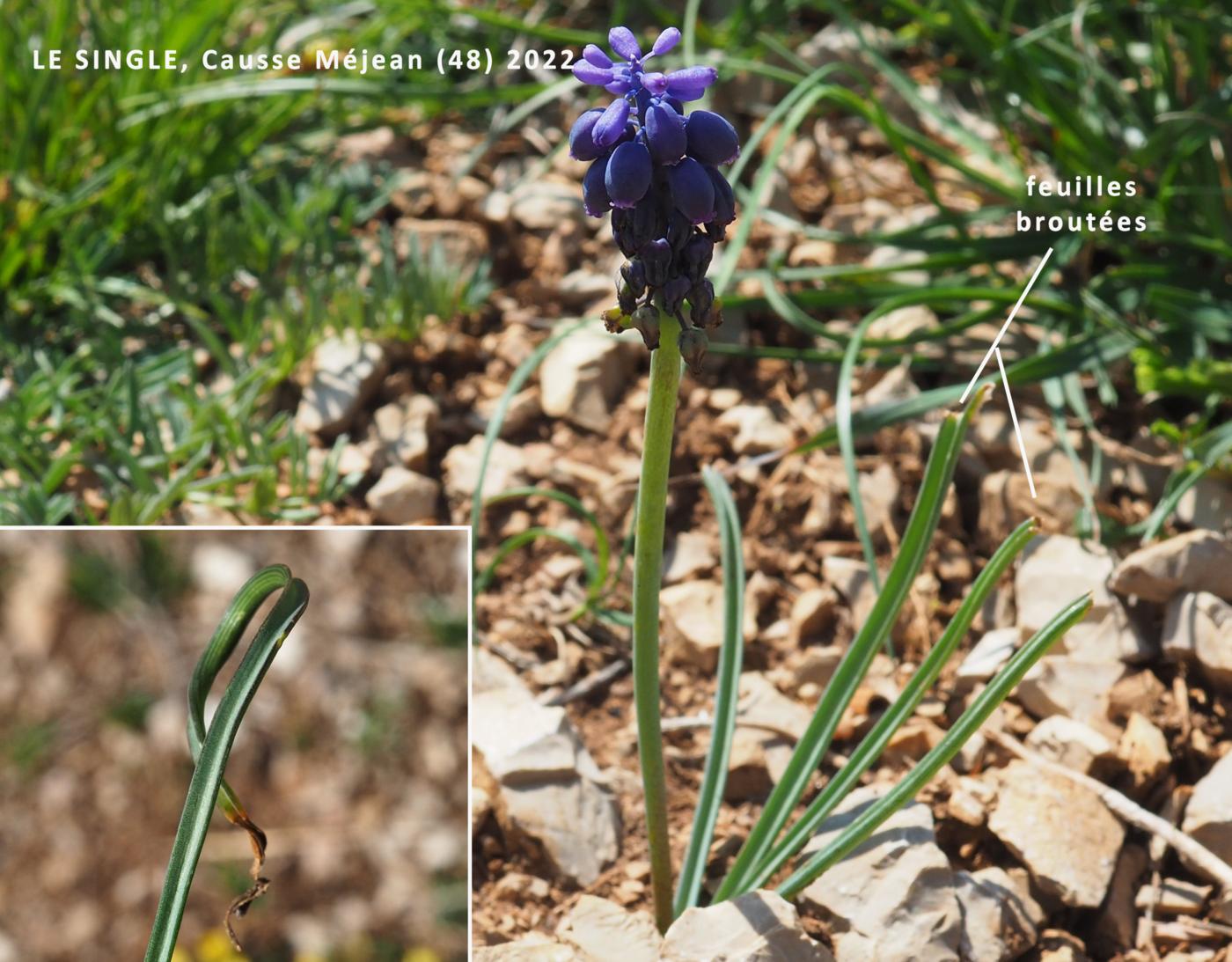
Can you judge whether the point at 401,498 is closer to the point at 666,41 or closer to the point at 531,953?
the point at 531,953

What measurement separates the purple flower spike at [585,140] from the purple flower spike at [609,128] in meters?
0.01

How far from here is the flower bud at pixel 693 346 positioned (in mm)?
1368

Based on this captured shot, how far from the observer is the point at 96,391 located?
2635 mm

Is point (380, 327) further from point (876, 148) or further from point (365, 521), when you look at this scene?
point (876, 148)

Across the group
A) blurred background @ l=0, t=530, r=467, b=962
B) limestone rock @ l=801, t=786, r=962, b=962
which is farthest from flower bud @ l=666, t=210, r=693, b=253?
blurred background @ l=0, t=530, r=467, b=962

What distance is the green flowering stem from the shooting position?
1.44 m

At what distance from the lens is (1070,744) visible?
204cm

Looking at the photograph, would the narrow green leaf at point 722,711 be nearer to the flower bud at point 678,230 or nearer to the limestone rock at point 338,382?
the flower bud at point 678,230

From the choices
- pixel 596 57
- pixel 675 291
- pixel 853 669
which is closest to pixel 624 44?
pixel 596 57

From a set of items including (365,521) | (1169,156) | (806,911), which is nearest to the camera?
(806,911)

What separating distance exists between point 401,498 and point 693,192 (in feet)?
4.46

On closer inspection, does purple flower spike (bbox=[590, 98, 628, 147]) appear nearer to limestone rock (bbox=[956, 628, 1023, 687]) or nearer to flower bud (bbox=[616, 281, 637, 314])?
flower bud (bbox=[616, 281, 637, 314])

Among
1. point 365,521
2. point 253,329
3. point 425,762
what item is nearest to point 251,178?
point 253,329

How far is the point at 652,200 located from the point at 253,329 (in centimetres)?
156
